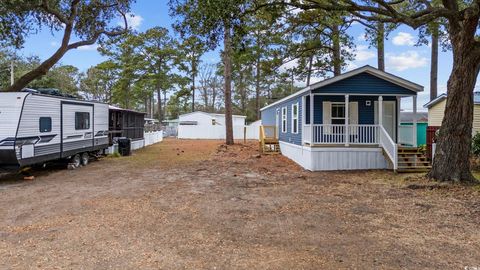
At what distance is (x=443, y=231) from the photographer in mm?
5477

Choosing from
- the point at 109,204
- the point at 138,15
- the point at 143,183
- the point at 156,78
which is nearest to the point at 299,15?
the point at 138,15

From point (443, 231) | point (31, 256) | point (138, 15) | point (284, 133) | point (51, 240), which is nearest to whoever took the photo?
point (31, 256)

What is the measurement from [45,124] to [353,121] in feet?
36.3

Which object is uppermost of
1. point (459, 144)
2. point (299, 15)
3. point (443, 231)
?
point (299, 15)

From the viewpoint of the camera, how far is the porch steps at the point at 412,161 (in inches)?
473

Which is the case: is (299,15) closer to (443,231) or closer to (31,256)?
(443,231)

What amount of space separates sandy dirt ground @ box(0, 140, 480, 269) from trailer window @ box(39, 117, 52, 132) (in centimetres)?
174

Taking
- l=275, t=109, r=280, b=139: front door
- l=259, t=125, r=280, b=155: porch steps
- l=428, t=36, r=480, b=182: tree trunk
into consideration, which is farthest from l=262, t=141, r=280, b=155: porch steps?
l=428, t=36, r=480, b=182: tree trunk

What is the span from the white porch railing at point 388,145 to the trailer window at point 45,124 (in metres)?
11.1

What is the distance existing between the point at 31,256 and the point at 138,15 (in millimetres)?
14662

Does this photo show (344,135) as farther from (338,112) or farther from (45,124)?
(45,124)

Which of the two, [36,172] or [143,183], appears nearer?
[143,183]

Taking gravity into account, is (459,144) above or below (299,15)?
below

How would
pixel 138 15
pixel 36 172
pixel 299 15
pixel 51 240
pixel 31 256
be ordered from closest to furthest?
1. pixel 31 256
2. pixel 51 240
3. pixel 36 172
4. pixel 299 15
5. pixel 138 15
